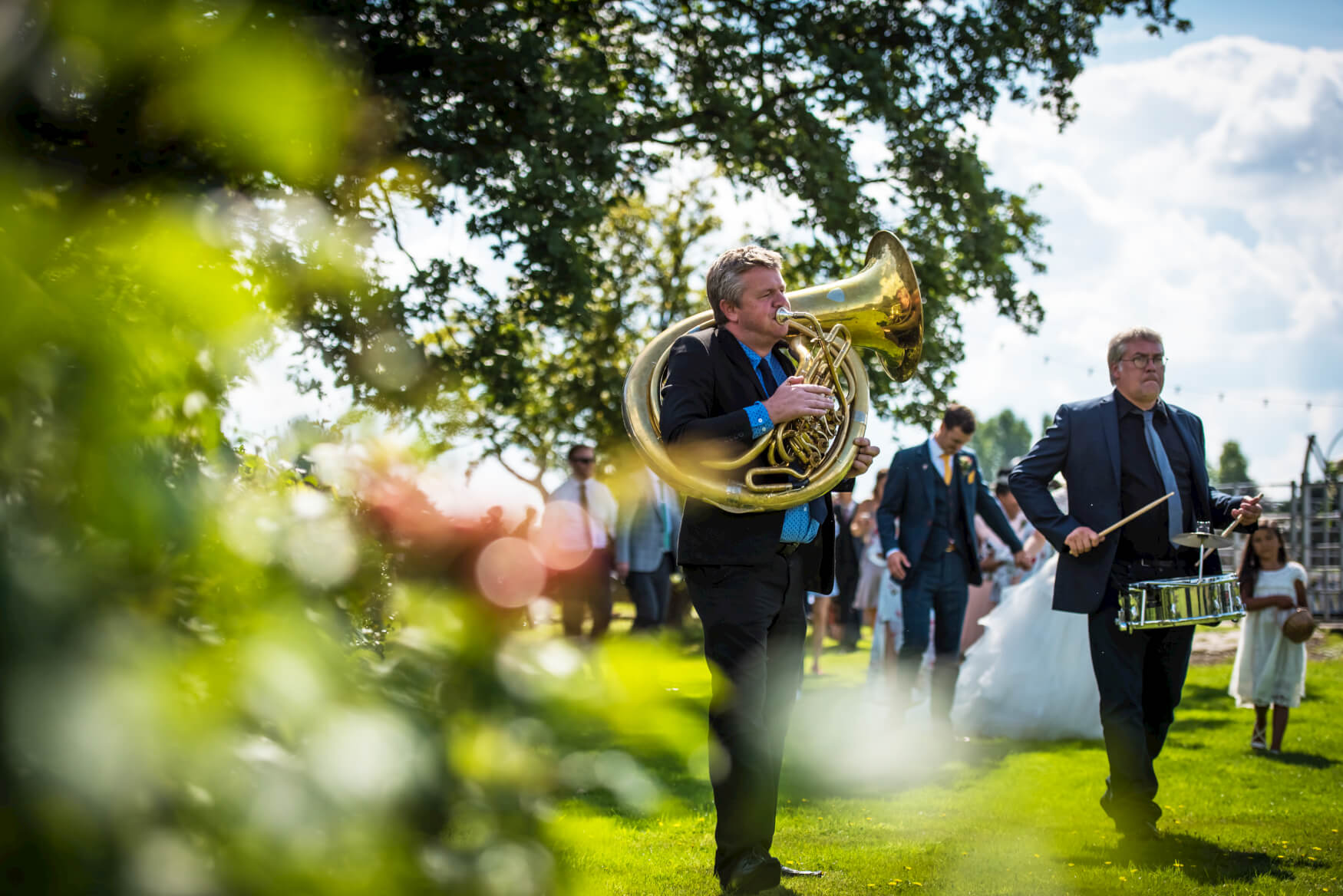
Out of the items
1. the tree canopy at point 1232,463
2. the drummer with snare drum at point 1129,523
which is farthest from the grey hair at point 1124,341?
the tree canopy at point 1232,463

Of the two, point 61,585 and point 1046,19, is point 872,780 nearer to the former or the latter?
point 61,585

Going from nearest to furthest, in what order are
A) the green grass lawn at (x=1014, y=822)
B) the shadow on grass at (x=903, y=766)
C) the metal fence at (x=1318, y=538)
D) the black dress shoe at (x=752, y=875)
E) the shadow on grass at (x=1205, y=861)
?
the black dress shoe at (x=752, y=875) → the green grass lawn at (x=1014, y=822) → the shadow on grass at (x=1205, y=861) → the shadow on grass at (x=903, y=766) → the metal fence at (x=1318, y=538)

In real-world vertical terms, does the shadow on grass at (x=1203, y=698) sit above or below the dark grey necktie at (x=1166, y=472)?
below

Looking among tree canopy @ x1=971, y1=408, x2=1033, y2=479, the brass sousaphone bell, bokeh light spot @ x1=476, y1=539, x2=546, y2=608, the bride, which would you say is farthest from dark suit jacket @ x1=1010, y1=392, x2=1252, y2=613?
tree canopy @ x1=971, y1=408, x2=1033, y2=479

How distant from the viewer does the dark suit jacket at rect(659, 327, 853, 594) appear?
3.94 metres

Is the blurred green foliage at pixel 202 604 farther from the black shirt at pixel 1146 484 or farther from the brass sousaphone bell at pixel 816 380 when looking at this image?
the black shirt at pixel 1146 484

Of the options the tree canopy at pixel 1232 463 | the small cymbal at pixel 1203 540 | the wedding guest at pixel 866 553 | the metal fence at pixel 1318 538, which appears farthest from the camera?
the tree canopy at pixel 1232 463

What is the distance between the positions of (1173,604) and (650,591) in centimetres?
637

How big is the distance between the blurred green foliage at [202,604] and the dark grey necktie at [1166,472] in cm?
477

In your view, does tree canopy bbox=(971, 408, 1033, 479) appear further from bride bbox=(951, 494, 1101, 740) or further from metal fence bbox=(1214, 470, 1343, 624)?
bride bbox=(951, 494, 1101, 740)

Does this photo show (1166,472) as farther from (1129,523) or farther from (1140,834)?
(1140,834)

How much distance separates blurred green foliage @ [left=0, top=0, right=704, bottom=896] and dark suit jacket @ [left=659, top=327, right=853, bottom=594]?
2.86m

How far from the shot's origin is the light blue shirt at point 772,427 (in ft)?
12.9

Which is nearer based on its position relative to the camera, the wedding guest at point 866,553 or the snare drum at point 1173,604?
the snare drum at point 1173,604
